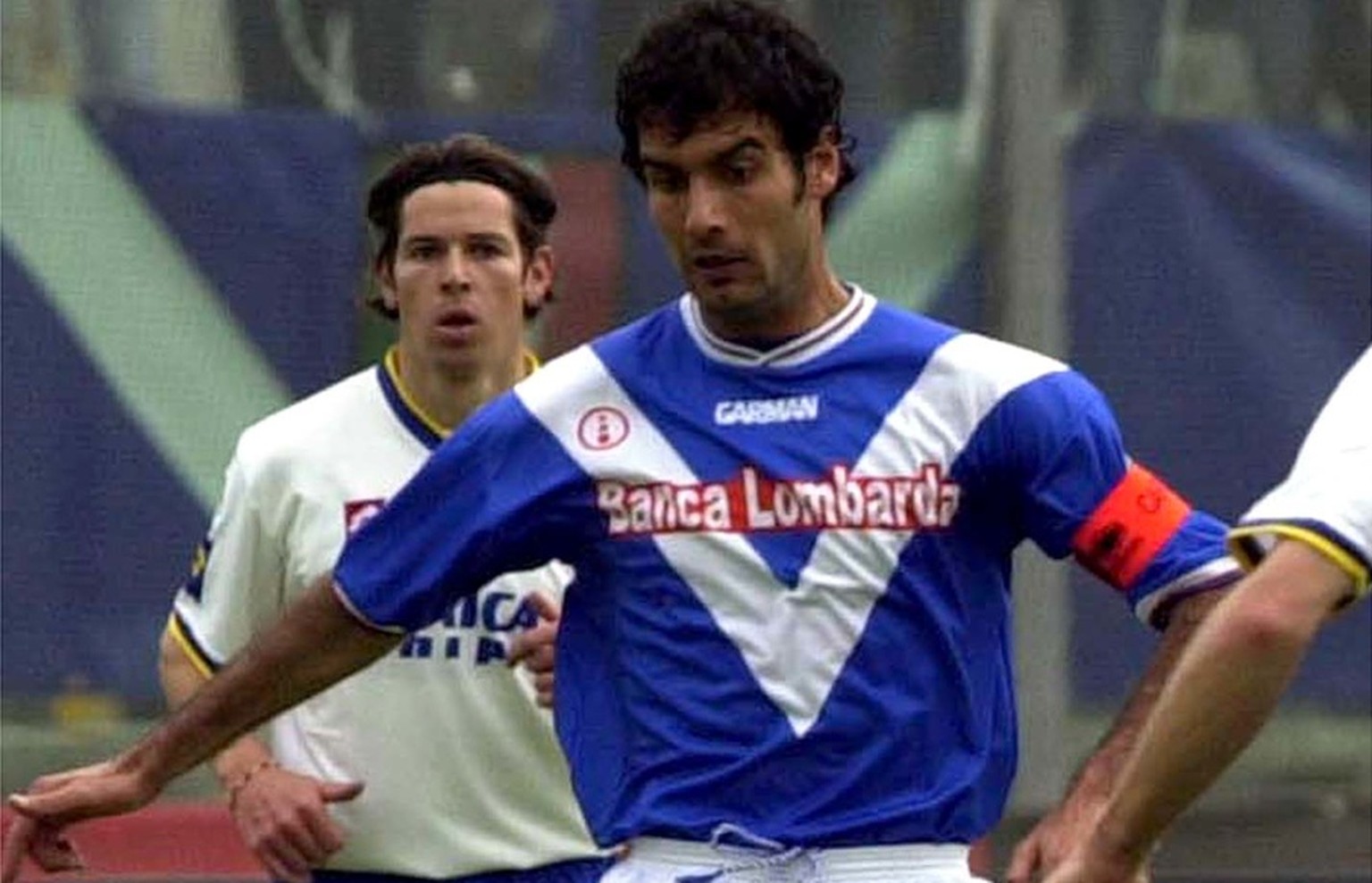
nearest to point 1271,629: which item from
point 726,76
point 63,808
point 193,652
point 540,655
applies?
point 726,76

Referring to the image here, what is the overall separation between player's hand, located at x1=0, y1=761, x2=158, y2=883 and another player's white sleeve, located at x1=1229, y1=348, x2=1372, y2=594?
6.17ft

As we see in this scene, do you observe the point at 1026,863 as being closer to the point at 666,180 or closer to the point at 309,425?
the point at 666,180

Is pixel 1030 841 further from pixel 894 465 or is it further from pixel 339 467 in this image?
pixel 339 467

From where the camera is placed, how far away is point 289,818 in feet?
23.5

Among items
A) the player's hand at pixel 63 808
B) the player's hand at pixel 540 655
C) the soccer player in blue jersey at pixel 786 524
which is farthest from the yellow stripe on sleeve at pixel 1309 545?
the player's hand at pixel 540 655

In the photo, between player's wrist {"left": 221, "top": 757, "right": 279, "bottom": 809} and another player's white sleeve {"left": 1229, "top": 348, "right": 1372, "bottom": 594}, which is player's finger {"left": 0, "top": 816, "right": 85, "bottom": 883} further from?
another player's white sleeve {"left": 1229, "top": 348, "right": 1372, "bottom": 594}

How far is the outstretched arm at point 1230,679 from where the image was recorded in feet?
14.7

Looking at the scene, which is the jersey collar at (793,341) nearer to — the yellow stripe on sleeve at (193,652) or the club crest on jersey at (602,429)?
the club crest on jersey at (602,429)

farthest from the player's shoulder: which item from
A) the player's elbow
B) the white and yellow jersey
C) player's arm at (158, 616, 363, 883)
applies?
the player's elbow

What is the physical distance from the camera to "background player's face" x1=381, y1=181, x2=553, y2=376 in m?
7.41

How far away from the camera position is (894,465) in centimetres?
561

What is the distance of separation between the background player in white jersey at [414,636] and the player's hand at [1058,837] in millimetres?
1842

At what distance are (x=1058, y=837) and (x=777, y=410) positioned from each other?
618 millimetres

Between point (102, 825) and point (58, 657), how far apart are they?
1.12 feet
